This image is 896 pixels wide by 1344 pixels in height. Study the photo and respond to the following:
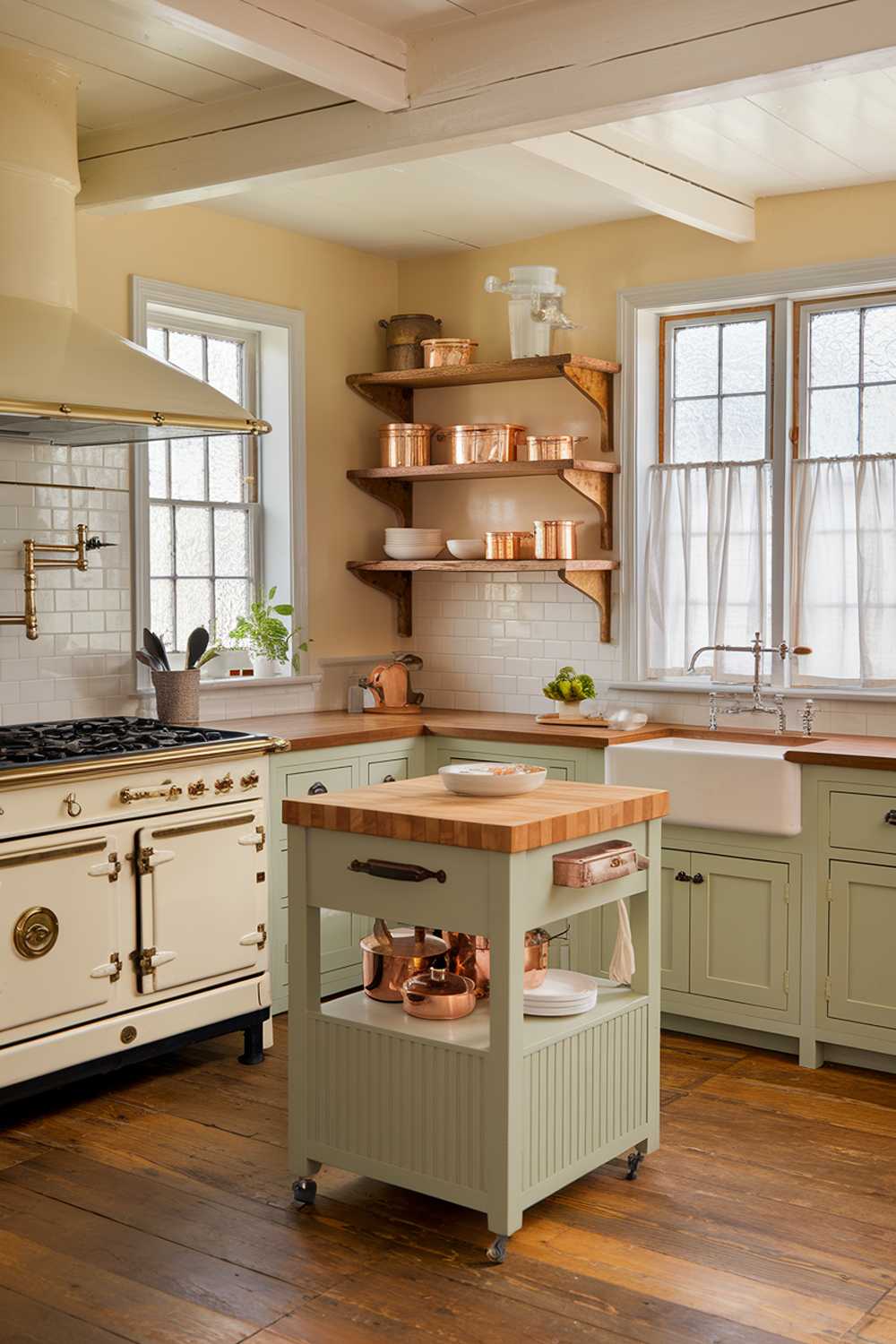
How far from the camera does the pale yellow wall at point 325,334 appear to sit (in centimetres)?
524

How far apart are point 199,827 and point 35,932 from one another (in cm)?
64

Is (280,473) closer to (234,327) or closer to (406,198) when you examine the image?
(234,327)

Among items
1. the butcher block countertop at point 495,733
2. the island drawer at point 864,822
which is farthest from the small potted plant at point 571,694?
the island drawer at point 864,822

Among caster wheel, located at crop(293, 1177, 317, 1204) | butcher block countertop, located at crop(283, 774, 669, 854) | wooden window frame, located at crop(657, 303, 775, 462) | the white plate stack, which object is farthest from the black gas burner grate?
wooden window frame, located at crop(657, 303, 775, 462)

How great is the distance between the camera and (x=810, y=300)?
205 inches

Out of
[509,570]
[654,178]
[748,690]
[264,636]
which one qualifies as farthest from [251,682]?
[654,178]

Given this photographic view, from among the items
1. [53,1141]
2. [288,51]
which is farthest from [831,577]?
[53,1141]

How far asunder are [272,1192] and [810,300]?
365 cm

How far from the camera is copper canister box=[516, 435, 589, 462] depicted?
553 centimetres

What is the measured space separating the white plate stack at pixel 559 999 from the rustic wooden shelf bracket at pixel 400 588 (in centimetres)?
293

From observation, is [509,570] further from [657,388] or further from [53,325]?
[53,325]

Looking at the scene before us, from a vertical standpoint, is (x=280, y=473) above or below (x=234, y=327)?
below

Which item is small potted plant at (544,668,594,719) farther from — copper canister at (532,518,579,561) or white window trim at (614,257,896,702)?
copper canister at (532,518,579,561)

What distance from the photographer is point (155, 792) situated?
4156 millimetres
